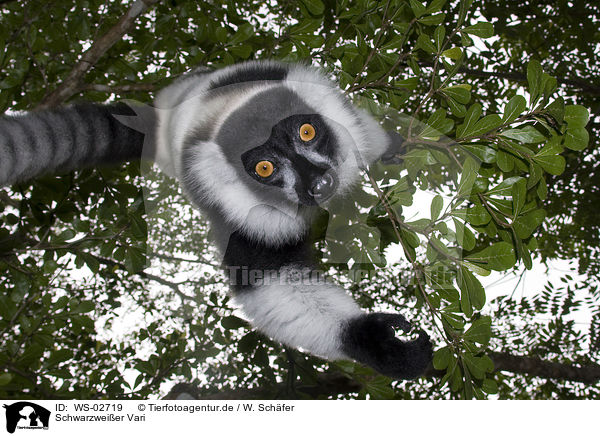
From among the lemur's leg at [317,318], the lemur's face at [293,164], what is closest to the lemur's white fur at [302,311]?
the lemur's leg at [317,318]

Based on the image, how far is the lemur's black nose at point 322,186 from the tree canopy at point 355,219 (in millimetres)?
123

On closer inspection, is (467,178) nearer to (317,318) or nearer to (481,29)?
(481,29)

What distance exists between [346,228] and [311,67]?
522mm

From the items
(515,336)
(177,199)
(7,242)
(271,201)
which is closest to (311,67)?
(271,201)

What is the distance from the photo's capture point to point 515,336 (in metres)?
1.96

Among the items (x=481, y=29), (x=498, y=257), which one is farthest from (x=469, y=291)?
(x=481, y=29)

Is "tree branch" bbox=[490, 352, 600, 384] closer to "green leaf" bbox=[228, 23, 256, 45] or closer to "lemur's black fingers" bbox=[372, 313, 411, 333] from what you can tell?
"lemur's black fingers" bbox=[372, 313, 411, 333]

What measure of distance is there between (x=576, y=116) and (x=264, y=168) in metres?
0.70

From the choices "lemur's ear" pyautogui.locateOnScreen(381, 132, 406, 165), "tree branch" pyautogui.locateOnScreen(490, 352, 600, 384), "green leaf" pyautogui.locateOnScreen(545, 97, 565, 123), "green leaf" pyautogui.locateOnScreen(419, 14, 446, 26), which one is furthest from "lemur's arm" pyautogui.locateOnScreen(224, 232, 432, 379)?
"tree branch" pyautogui.locateOnScreen(490, 352, 600, 384)

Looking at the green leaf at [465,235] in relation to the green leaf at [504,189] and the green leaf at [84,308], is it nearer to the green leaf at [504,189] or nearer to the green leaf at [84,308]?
the green leaf at [504,189]

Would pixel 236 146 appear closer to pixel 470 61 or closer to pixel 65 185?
pixel 65 185

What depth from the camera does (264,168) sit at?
1140 mm
